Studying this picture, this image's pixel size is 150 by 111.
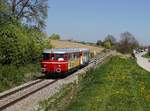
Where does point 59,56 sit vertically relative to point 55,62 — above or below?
above

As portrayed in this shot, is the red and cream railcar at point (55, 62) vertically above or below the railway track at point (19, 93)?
above

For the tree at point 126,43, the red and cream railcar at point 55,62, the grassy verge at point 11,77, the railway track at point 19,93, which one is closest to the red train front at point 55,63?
the red and cream railcar at point 55,62

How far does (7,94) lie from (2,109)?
6297 mm

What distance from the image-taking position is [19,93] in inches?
1210

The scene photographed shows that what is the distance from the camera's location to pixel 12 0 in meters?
70.1

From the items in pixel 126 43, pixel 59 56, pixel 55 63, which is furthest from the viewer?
pixel 126 43

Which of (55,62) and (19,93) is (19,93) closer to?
(19,93)

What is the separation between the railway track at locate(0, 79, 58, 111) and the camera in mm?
25947

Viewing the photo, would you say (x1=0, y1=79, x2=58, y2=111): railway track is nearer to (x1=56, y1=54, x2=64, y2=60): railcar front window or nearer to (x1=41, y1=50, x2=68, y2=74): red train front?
(x1=41, y1=50, x2=68, y2=74): red train front

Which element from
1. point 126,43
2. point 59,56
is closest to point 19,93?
point 59,56

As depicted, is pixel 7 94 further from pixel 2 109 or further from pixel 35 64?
pixel 35 64

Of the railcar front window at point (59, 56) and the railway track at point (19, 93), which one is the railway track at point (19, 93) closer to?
the railway track at point (19, 93)

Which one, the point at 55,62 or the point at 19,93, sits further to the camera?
the point at 55,62

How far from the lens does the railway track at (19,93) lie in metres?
25.9
